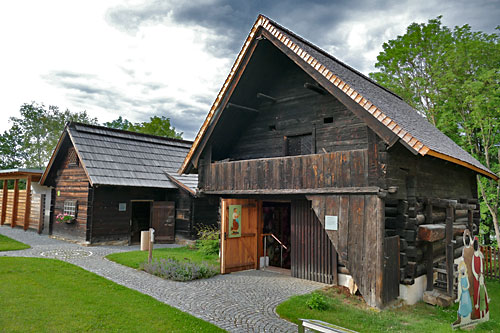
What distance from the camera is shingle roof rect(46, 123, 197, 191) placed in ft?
56.2

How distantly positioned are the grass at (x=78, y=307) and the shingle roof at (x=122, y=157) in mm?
7123

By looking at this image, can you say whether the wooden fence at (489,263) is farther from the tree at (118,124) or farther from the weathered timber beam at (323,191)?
the tree at (118,124)

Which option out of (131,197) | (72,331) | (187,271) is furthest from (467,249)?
(131,197)

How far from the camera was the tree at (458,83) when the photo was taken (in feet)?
58.7

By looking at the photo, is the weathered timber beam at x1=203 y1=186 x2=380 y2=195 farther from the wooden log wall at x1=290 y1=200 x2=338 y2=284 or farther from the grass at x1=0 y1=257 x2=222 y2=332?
the grass at x1=0 y1=257 x2=222 y2=332

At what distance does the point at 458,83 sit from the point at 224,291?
58.7 feet

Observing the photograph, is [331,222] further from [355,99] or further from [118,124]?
[118,124]

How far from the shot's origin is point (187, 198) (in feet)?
60.7

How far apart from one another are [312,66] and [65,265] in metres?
9.80

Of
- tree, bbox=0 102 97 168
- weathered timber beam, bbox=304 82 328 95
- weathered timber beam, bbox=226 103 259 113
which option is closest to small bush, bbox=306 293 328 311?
weathered timber beam, bbox=304 82 328 95

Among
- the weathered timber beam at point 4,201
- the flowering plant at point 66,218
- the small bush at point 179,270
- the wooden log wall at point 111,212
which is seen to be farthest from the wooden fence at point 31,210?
the small bush at point 179,270

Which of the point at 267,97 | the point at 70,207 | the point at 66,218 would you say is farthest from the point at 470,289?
the point at 70,207

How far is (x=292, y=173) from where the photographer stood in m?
10.1

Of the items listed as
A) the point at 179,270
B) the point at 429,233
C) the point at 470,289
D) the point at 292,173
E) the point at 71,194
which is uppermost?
the point at 292,173
